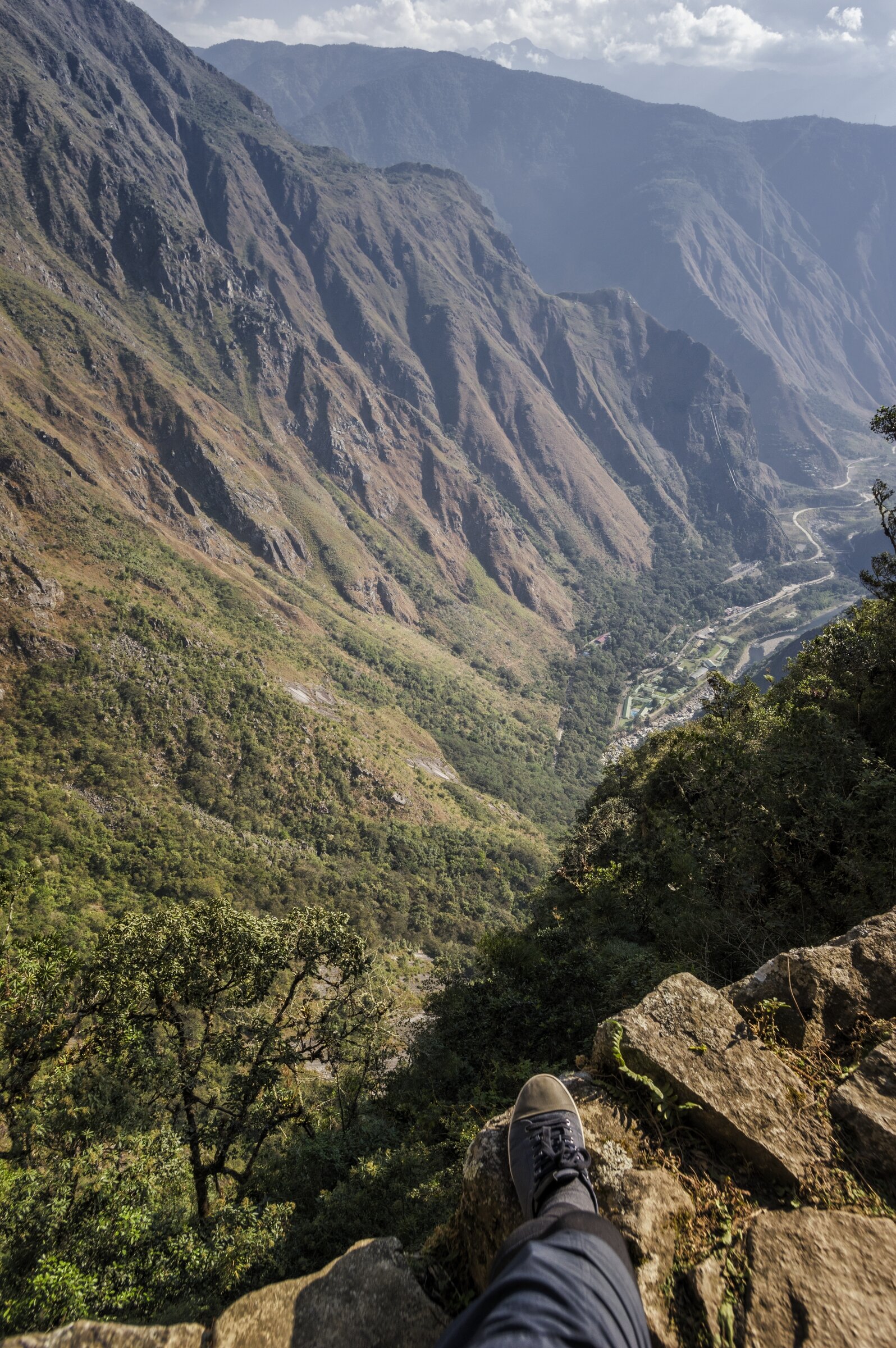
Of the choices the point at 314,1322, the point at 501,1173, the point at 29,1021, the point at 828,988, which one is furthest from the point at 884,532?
the point at 29,1021

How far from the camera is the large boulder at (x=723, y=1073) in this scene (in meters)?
4.92

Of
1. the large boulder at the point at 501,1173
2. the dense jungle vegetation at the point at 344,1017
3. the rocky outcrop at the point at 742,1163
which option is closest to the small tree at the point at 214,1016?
the dense jungle vegetation at the point at 344,1017

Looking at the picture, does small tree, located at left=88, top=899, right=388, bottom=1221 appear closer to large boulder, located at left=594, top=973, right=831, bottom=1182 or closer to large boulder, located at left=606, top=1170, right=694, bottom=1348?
large boulder, located at left=594, top=973, right=831, bottom=1182

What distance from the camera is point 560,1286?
10.3 feet

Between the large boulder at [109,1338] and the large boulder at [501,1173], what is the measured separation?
2108 millimetres

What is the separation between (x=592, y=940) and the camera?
1816 cm

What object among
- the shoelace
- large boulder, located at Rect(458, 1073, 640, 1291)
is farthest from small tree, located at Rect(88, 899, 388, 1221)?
the shoelace

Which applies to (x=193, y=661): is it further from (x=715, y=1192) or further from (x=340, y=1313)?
Result: (x=715, y=1192)

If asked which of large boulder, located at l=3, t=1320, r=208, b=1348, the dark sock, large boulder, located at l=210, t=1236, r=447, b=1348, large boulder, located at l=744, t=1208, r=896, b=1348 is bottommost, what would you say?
large boulder, located at l=3, t=1320, r=208, b=1348

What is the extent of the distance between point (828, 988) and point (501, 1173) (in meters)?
3.90

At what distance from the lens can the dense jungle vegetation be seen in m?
8.95

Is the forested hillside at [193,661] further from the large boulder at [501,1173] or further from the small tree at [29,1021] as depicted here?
the large boulder at [501,1173]

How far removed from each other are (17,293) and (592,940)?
18904 cm

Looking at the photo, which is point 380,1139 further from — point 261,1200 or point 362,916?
point 362,916
